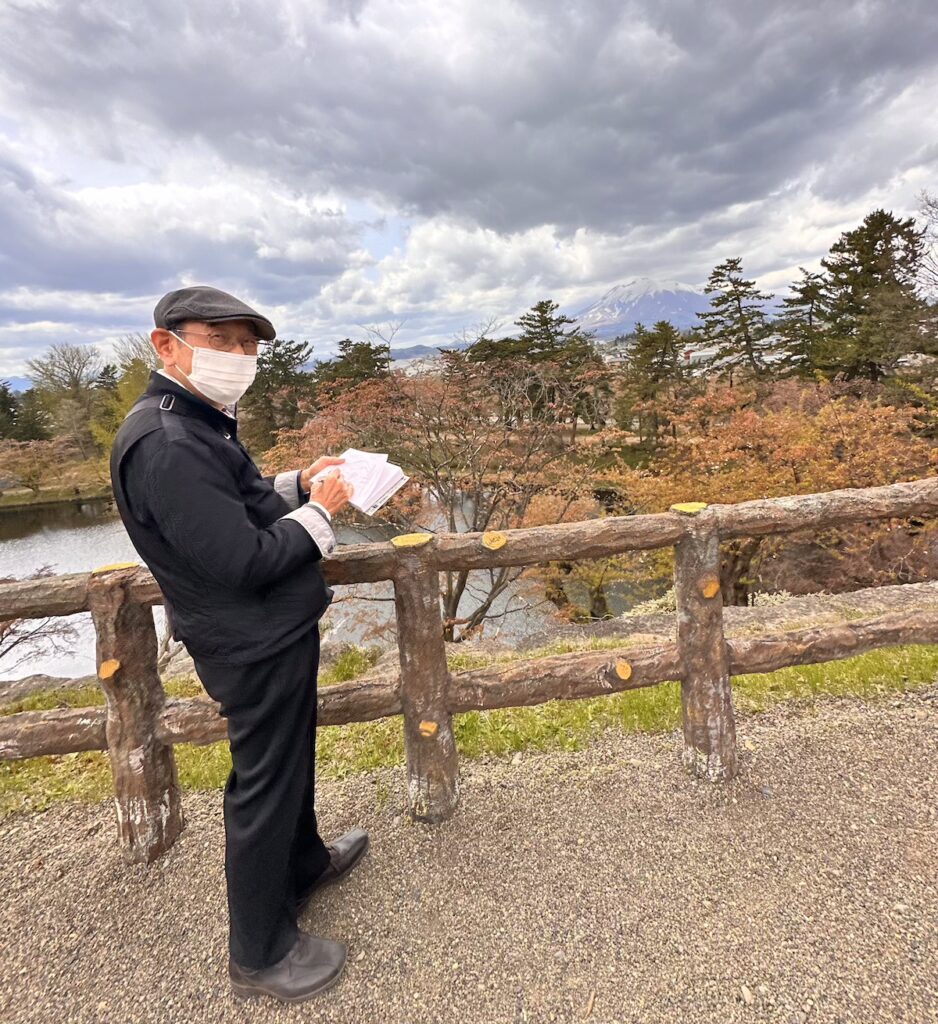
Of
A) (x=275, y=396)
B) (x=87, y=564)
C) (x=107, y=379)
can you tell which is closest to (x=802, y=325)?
(x=275, y=396)

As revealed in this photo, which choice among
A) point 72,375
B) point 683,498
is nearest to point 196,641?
point 683,498

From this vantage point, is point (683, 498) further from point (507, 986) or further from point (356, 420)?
point (507, 986)

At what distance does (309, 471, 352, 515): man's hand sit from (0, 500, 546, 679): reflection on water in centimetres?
747

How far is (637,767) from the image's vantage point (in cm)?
281

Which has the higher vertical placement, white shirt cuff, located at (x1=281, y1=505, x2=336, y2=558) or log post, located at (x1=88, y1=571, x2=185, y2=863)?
white shirt cuff, located at (x1=281, y1=505, x2=336, y2=558)

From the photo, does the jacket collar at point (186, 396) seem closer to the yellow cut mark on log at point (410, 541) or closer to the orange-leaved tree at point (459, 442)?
the yellow cut mark on log at point (410, 541)

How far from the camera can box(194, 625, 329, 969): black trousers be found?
1.75 meters

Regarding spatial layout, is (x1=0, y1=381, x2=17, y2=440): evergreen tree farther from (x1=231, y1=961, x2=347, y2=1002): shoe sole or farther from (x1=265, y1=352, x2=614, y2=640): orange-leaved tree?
(x1=231, y1=961, x2=347, y2=1002): shoe sole

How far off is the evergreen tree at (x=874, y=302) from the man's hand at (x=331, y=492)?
2220 cm

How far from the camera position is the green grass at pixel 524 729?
3.07m

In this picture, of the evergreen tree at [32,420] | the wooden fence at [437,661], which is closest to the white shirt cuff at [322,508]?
the wooden fence at [437,661]

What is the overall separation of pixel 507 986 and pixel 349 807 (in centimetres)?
118

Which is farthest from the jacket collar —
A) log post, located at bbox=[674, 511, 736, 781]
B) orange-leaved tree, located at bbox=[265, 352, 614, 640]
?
orange-leaved tree, located at bbox=[265, 352, 614, 640]

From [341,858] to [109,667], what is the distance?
51.0 inches
